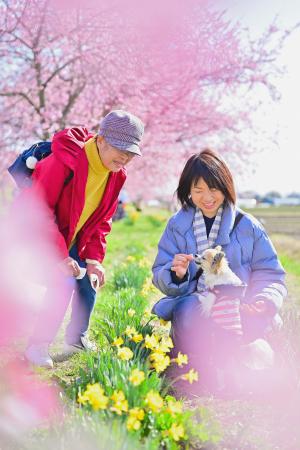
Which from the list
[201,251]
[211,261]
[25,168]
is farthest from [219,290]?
[25,168]

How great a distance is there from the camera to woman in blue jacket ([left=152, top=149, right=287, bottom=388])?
2900 mm

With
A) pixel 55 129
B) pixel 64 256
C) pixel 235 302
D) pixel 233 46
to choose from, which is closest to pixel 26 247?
pixel 64 256

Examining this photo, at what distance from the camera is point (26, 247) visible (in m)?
3.20

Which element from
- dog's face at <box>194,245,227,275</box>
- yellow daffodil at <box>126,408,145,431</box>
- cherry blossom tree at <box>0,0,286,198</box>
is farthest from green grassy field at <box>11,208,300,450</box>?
cherry blossom tree at <box>0,0,286,198</box>

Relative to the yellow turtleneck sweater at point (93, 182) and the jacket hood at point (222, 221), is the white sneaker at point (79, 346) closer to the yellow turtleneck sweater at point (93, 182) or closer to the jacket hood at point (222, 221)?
the yellow turtleneck sweater at point (93, 182)

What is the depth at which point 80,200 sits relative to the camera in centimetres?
308

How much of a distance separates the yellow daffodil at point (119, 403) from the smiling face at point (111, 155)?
1.44m

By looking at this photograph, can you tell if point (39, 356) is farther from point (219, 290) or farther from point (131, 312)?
point (219, 290)

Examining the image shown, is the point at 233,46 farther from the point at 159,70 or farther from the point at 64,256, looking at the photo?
the point at 64,256

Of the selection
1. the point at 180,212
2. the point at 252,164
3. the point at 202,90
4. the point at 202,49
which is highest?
the point at 202,49

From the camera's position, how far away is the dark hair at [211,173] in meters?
2.96

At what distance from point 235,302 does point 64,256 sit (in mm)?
1009

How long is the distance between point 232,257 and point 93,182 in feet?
3.07

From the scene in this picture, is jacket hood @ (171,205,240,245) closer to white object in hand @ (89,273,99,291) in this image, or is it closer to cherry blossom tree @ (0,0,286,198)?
white object in hand @ (89,273,99,291)
